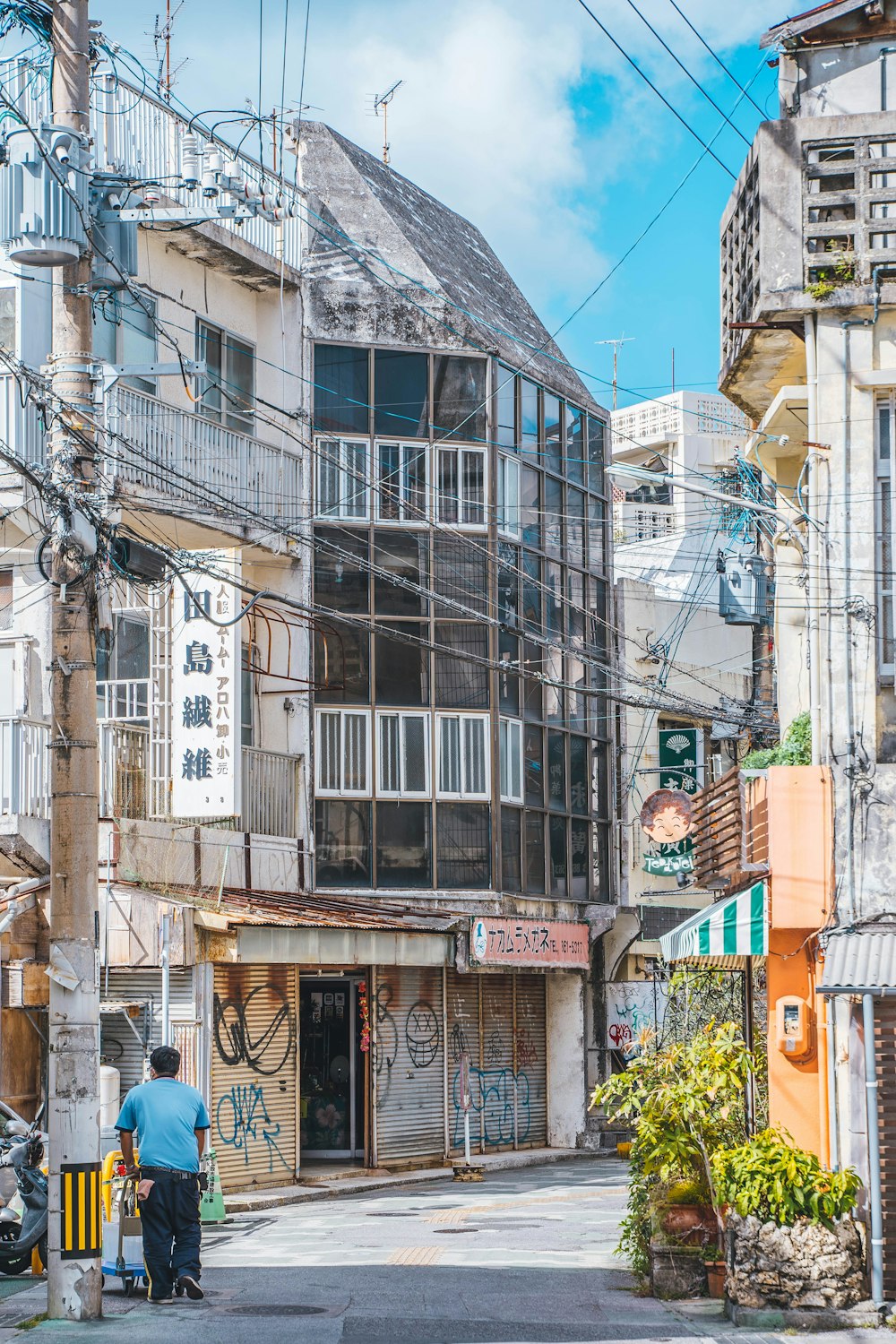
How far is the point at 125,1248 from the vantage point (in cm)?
1341

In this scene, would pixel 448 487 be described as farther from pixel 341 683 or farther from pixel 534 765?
pixel 534 765

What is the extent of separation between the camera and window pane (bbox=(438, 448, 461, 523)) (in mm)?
26531

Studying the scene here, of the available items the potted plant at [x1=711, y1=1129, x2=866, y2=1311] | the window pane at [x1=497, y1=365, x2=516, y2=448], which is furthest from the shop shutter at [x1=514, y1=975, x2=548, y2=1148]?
the potted plant at [x1=711, y1=1129, x2=866, y2=1311]

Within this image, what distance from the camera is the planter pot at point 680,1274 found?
1299 centimetres

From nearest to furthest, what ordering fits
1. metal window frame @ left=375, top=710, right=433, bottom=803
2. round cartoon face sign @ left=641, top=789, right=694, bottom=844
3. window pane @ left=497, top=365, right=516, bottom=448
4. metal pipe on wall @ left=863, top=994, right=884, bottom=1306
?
metal pipe on wall @ left=863, top=994, right=884, bottom=1306 → round cartoon face sign @ left=641, top=789, right=694, bottom=844 → metal window frame @ left=375, top=710, right=433, bottom=803 → window pane @ left=497, top=365, right=516, bottom=448

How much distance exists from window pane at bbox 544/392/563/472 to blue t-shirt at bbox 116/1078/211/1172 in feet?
56.9

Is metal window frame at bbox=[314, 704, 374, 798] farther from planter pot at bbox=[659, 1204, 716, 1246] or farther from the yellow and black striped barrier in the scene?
the yellow and black striped barrier

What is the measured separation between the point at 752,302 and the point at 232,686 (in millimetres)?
8797

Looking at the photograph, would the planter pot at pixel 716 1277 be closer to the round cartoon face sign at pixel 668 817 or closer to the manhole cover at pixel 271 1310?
the manhole cover at pixel 271 1310

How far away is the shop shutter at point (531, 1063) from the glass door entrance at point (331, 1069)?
13.0 feet

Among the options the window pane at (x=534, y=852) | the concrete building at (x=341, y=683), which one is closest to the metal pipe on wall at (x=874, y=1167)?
the concrete building at (x=341, y=683)

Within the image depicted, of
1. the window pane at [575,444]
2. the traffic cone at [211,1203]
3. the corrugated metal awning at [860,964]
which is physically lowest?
the traffic cone at [211,1203]

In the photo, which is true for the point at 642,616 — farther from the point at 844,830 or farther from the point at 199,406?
the point at 844,830

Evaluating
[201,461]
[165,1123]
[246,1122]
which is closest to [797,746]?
[165,1123]
